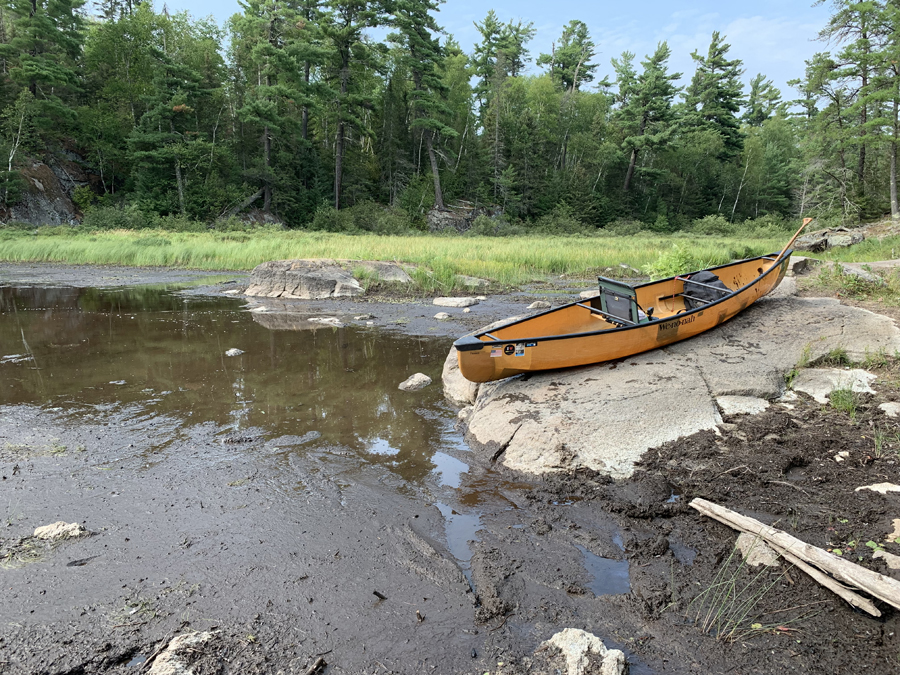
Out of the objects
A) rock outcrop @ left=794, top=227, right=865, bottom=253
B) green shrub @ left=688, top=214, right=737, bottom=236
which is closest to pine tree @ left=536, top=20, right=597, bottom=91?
green shrub @ left=688, top=214, right=737, bottom=236

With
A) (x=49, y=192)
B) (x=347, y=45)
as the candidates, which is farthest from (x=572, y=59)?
(x=49, y=192)

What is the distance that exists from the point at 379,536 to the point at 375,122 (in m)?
44.8

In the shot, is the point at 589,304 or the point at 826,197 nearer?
the point at 589,304

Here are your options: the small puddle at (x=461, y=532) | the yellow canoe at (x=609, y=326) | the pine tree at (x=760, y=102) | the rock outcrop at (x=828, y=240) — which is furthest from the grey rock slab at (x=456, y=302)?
the pine tree at (x=760, y=102)

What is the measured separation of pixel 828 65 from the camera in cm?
2759

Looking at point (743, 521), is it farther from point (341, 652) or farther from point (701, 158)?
point (701, 158)

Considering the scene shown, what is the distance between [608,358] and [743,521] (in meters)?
2.78

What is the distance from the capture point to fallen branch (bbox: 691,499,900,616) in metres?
2.60

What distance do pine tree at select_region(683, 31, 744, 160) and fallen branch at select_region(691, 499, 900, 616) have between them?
2283 inches

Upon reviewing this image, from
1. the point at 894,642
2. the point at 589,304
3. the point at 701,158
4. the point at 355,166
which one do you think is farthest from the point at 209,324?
the point at 701,158

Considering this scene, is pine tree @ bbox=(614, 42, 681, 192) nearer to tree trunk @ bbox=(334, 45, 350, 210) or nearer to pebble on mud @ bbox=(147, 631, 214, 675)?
tree trunk @ bbox=(334, 45, 350, 210)

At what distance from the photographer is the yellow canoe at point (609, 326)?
5.44m

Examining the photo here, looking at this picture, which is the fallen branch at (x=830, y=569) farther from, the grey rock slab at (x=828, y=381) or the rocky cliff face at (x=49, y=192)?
the rocky cliff face at (x=49, y=192)

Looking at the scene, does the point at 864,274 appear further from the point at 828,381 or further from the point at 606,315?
the point at 606,315
